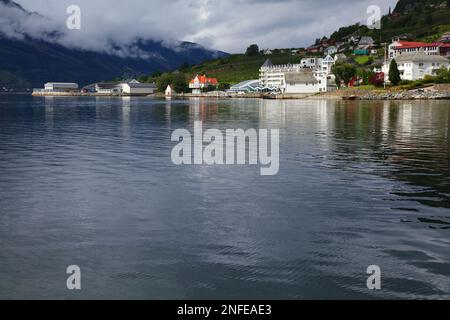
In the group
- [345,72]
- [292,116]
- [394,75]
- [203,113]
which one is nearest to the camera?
[292,116]

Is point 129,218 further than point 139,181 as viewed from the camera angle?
No

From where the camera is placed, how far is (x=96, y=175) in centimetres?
2705

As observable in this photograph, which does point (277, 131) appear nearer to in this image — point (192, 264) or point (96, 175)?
point (96, 175)

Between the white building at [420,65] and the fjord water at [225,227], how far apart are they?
138218 mm

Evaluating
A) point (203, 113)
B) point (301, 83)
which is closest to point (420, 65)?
point (301, 83)

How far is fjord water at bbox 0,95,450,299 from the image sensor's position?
13.2 metres

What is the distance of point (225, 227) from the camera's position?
17906 millimetres

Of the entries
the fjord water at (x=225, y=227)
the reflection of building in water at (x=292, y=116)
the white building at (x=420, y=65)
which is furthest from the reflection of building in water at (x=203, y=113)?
the white building at (x=420, y=65)

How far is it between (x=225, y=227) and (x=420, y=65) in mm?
159400

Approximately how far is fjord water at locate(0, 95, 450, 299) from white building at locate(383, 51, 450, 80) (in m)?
138

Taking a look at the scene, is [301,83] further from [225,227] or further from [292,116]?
[225,227]

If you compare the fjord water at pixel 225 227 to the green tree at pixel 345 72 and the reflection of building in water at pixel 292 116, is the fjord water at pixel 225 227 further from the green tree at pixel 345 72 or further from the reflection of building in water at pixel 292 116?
the green tree at pixel 345 72
